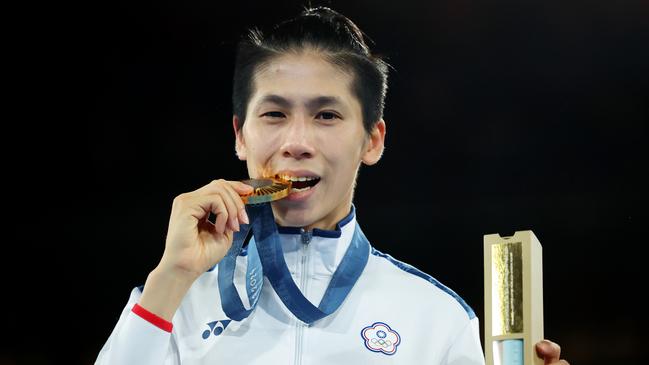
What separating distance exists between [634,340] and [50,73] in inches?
105

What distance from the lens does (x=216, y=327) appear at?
5.97 ft

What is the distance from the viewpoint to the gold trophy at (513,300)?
1565mm

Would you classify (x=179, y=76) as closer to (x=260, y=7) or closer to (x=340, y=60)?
(x=260, y=7)

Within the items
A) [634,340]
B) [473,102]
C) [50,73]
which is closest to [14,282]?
[50,73]

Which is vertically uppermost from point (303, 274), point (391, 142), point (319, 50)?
point (391, 142)

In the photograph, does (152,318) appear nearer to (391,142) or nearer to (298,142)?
(298,142)

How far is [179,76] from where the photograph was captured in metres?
3.62

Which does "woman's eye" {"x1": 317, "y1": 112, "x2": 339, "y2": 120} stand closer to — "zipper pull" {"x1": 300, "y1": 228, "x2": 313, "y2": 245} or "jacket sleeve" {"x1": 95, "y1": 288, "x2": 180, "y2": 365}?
"zipper pull" {"x1": 300, "y1": 228, "x2": 313, "y2": 245}

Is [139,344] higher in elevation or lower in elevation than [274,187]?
lower

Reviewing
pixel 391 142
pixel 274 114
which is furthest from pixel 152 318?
pixel 391 142

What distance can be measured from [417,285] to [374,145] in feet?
1.12

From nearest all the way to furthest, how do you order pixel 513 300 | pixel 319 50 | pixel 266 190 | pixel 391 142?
pixel 513 300
pixel 266 190
pixel 319 50
pixel 391 142

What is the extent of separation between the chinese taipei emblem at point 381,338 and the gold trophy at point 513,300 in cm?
30

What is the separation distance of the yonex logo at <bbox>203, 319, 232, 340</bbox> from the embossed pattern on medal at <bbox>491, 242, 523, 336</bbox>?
1.85ft
